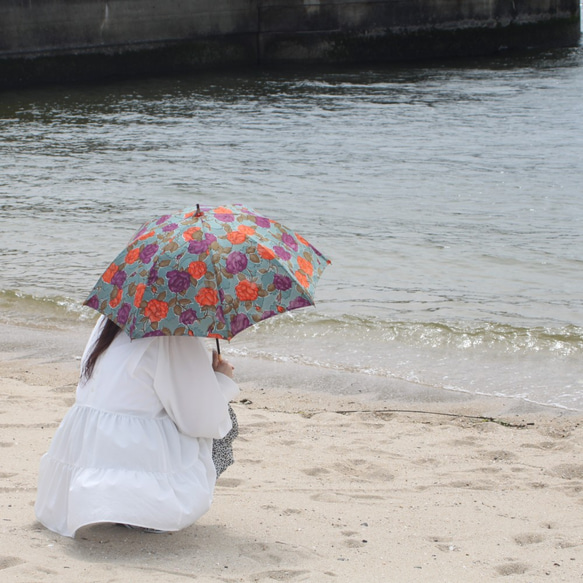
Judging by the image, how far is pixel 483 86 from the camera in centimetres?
2134

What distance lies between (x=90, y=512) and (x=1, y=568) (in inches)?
13.2

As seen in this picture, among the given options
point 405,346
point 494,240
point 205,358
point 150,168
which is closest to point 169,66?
point 150,168

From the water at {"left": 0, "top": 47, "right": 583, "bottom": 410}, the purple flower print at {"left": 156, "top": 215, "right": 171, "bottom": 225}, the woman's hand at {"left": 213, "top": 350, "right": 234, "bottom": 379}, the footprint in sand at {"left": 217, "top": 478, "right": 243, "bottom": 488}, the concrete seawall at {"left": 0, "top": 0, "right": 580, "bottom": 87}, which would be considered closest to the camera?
the purple flower print at {"left": 156, "top": 215, "right": 171, "bottom": 225}

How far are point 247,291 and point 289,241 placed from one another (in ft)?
1.09

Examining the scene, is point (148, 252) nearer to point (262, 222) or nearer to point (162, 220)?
point (162, 220)

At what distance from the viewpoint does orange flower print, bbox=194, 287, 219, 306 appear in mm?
3150

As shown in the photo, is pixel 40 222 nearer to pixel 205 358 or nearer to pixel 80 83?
pixel 205 358

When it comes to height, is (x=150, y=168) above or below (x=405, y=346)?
above

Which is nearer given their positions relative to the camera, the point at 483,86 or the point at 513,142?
the point at 513,142

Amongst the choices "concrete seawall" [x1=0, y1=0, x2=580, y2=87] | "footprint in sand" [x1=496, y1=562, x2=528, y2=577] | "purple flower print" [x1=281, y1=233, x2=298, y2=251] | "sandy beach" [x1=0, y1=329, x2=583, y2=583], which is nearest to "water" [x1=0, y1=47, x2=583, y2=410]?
"sandy beach" [x1=0, y1=329, x2=583, y2=583]

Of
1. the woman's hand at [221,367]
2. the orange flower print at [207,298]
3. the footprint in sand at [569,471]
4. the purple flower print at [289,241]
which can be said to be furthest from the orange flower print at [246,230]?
the footprint in sand at [569,471]

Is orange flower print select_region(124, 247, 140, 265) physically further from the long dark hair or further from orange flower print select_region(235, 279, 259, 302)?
orange flower print select_region(235, 279, 259, 302)

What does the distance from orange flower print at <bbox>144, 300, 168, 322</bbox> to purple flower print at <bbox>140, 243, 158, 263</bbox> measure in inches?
6.3

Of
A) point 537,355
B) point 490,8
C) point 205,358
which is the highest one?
point 490,8
